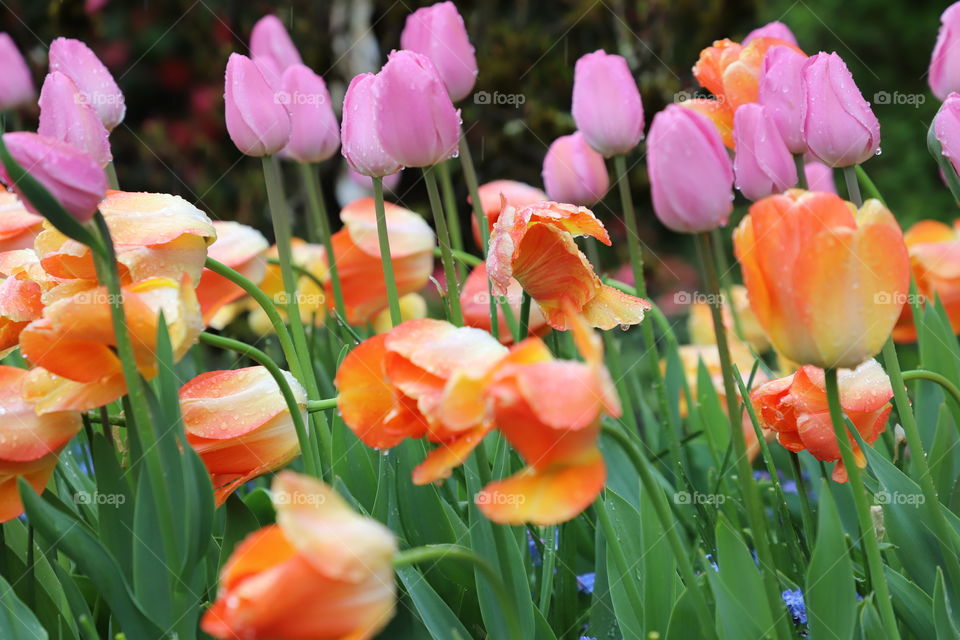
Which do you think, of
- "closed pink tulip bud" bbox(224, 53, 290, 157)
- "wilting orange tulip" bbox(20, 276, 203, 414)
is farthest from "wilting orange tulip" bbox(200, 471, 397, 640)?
"closed pink tulip bud" bbox(224, 53, 290, 157)

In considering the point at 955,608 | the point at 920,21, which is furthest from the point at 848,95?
the point at 920,21

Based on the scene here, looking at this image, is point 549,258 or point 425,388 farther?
point 549,258

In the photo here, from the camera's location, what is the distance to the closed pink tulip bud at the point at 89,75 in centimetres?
109

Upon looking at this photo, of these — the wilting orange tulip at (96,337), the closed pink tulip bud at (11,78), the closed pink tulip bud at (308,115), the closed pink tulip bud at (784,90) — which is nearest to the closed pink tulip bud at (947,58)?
the closed pink tulip bud at (784,90)

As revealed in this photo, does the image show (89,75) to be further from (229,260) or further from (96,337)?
(96,337)

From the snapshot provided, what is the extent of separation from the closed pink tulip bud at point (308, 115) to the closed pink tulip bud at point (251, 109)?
0.50 ft

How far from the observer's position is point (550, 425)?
513 mm

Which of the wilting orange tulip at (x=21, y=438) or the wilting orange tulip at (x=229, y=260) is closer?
the wilting orange tulip at (x=21, y=438)

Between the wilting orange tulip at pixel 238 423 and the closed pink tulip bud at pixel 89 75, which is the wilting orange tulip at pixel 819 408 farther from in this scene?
the closed pink tulip bud at pixel 89 75

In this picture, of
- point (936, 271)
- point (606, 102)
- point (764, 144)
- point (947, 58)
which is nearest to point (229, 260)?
point (606, 102)

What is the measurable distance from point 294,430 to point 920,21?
150 inches

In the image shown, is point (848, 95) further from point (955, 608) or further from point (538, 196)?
point (538, 196)

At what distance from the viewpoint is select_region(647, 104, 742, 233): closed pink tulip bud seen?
0.63 meters

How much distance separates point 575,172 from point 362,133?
0.44 m
